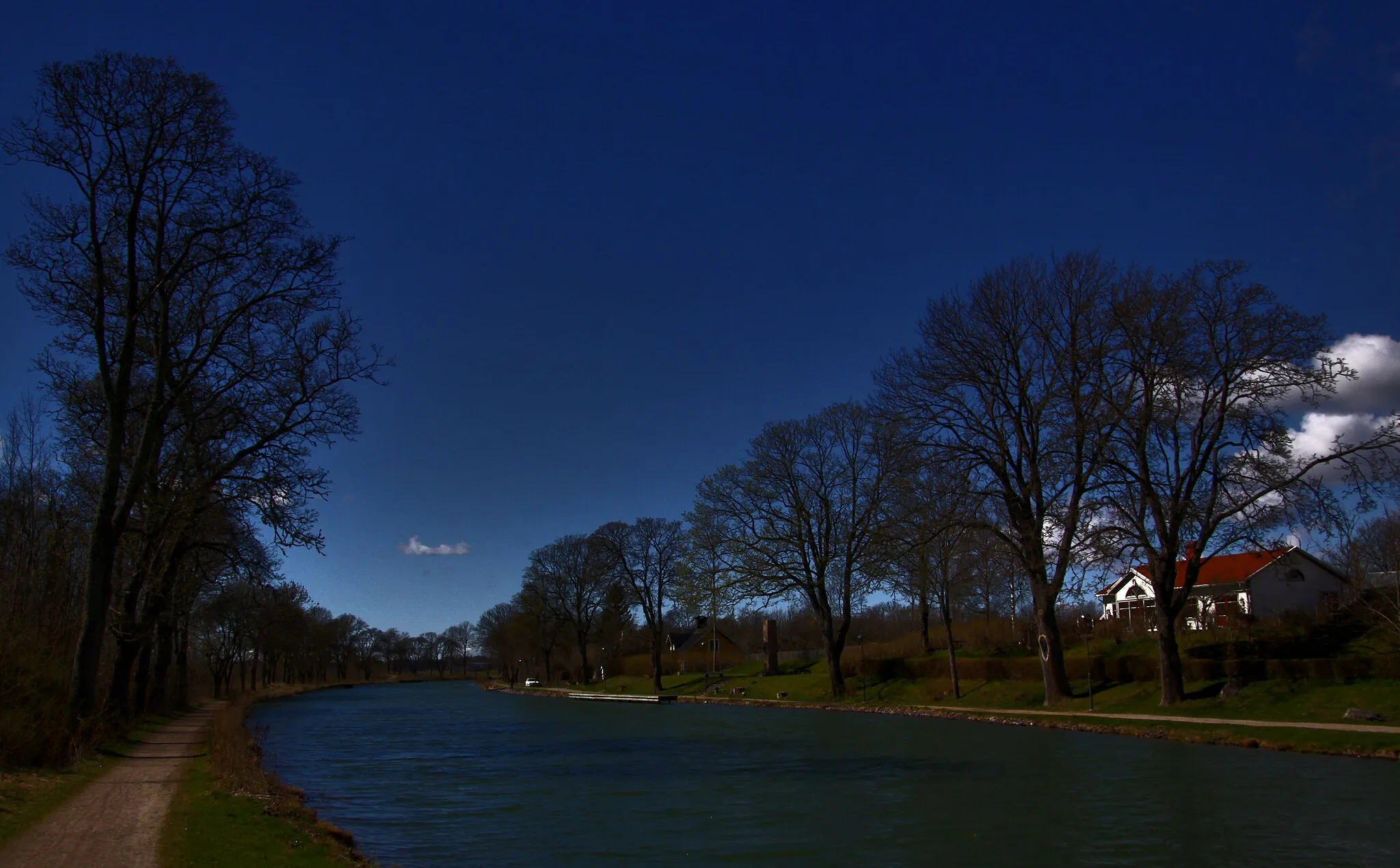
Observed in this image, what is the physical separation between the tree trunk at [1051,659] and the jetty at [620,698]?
34.2 m

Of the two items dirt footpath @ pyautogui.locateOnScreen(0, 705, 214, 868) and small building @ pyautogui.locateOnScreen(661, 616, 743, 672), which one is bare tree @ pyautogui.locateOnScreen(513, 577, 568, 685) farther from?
dirt footpath @ pyautogui.locateOnScreen(0, 705, 214, 868)

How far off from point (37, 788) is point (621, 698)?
58637 mm

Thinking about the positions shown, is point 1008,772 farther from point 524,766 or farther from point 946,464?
point 946,464

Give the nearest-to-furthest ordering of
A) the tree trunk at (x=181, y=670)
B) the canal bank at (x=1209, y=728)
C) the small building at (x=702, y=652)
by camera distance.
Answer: the canal bank at (x=1209, y=728) < the tree trunk at (x=181, y=670) < the small building at (x=702, y=652)

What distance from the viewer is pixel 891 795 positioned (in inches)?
725

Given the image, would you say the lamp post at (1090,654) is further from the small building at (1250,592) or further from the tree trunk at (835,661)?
the tree trunk at (835,661)

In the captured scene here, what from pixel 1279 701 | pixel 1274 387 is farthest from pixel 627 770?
pixel 1274 387

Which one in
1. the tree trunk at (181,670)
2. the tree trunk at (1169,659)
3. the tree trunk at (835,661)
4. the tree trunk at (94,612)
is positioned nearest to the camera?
the tree trunk at (94,612)

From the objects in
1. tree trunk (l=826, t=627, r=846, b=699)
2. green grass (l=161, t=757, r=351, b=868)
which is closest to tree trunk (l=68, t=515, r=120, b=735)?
green grass (l=161, t=757, r=351, b=868)

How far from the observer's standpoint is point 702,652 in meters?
97.0

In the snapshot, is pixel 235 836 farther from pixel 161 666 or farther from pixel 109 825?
pixel 161 666

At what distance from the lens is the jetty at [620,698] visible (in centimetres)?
6556

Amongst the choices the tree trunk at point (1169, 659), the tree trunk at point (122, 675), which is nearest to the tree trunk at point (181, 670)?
the tree trunk at point (122, 675)

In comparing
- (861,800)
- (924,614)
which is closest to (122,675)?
(861,800)
